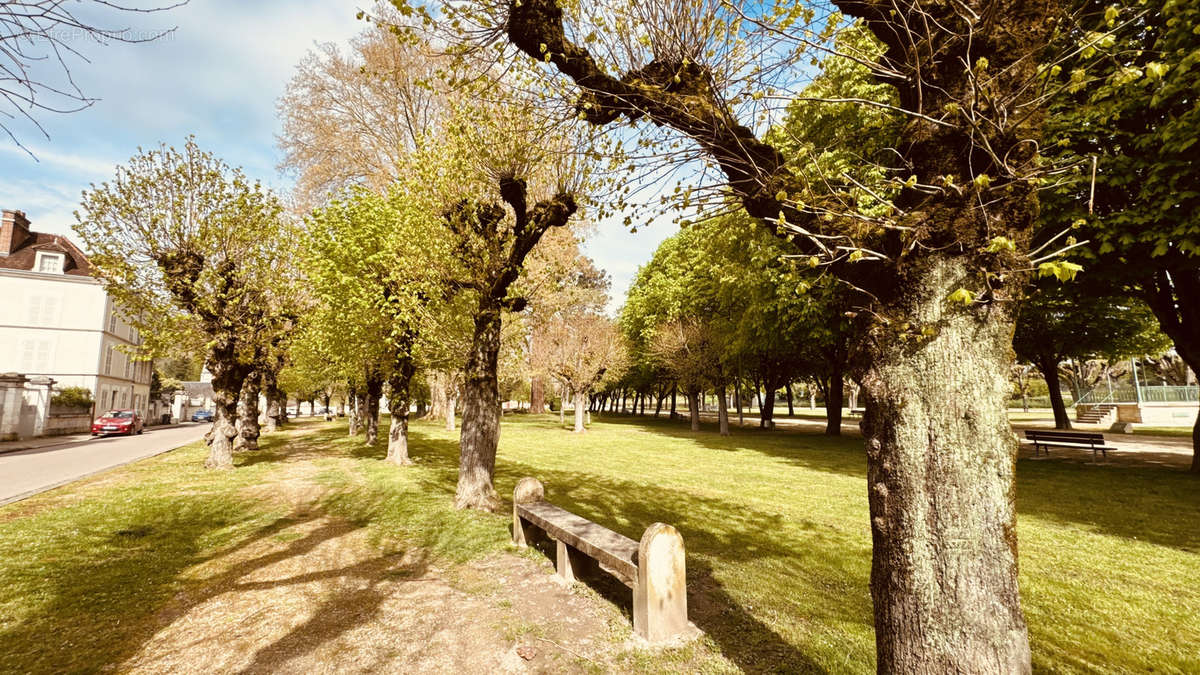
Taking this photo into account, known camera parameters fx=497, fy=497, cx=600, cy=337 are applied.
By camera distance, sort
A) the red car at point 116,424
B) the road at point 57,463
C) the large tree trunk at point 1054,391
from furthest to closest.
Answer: the red car at point 116,424 < the large tree trunk at point 1054,391 < the road at point 57,463

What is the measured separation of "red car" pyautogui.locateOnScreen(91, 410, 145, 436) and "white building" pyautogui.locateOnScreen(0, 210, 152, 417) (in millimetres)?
6533

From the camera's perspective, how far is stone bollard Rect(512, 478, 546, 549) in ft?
24.2

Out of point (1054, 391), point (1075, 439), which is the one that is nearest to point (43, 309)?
point (1075, 439)

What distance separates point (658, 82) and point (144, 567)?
879 centimetres

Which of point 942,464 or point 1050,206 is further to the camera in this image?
point 1050,206

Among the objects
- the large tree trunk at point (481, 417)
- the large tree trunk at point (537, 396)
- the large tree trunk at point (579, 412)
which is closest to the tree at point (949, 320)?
the large tree trunk at point (481, 417)

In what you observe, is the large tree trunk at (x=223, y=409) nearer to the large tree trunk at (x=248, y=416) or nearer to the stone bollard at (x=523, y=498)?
the large tree trunk at (x=248, y=416)

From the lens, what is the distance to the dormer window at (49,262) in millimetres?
35719

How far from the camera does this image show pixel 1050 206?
12086 millimetres

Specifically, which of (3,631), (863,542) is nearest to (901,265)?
(863,542)

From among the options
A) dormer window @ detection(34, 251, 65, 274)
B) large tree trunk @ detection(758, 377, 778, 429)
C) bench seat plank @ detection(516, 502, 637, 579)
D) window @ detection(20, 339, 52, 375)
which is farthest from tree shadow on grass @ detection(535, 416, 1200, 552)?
dormer window @ detection(34, 251, 65, 274)

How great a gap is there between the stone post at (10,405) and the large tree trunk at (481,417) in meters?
31.0

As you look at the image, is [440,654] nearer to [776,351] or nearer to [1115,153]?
[1115,153]

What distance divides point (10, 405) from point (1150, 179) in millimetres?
44375
